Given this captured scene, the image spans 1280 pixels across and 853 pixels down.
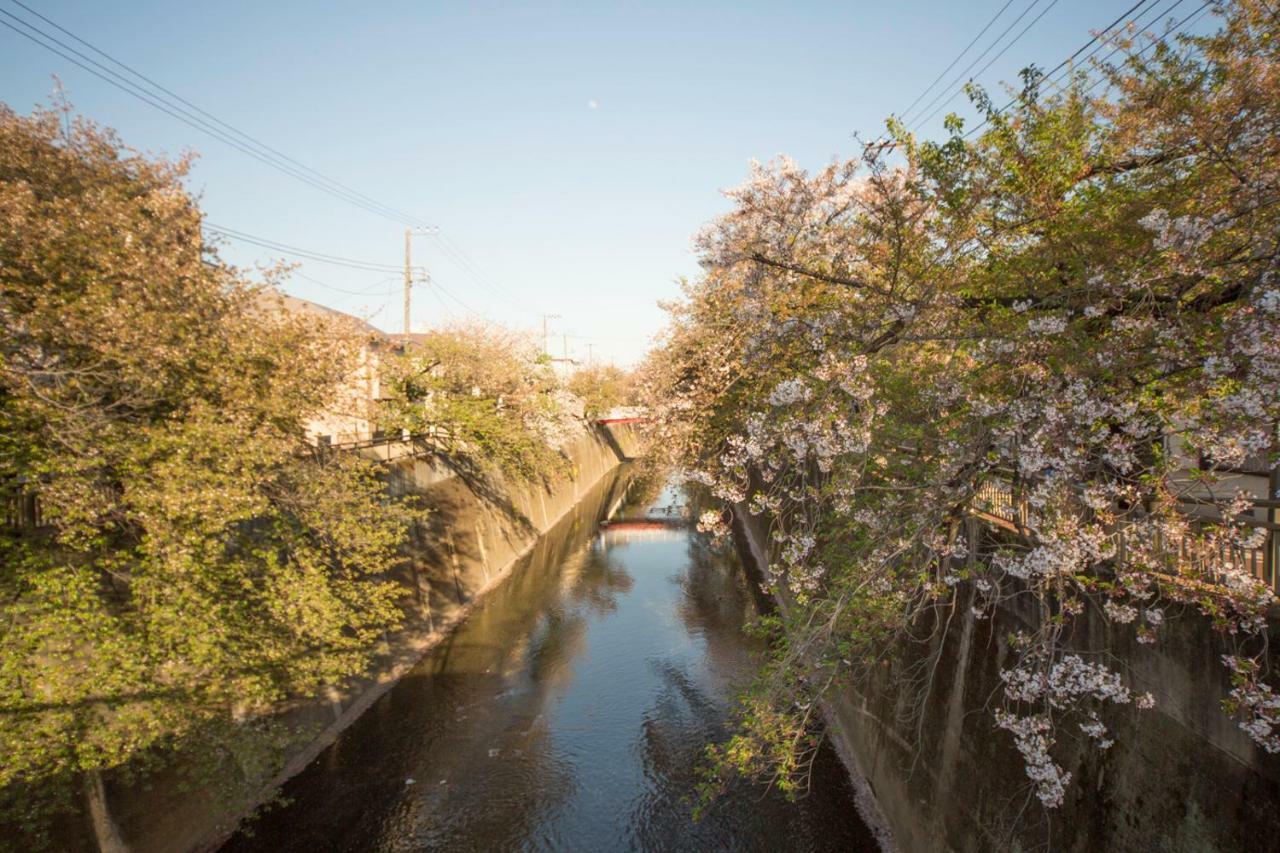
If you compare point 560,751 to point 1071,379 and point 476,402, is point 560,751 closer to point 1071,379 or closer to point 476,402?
point 1071,379

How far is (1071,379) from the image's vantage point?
5781 mm

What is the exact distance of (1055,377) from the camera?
5918 millimetres

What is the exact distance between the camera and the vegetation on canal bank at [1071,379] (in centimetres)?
500

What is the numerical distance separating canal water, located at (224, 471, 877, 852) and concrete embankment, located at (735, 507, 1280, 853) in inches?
97.8

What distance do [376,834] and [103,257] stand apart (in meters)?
10.0

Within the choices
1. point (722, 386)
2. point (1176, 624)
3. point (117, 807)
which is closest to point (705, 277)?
point (722, 386)

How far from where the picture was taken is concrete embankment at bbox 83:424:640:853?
32.6ft

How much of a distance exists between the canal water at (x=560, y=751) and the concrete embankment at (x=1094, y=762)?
2.48 m

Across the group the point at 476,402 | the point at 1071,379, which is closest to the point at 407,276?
the point at 476,402

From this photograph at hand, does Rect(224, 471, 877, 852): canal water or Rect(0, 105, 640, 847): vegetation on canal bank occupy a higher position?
Rect(0, 105, 640, 847): vegetation on canal bank

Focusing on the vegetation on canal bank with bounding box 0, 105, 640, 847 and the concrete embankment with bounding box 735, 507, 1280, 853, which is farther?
the vegetation on canal bank with bounding box 0, 105, 640, 847

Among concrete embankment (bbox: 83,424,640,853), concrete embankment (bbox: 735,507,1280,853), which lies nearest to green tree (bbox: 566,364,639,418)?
concrete embankment (bbox: 83,424,640,853)

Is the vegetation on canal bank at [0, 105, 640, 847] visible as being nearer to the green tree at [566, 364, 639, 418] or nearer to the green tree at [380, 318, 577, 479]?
the green tree at [380, 318, 577, 479]

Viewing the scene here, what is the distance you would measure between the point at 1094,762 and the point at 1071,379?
3.62 metres
